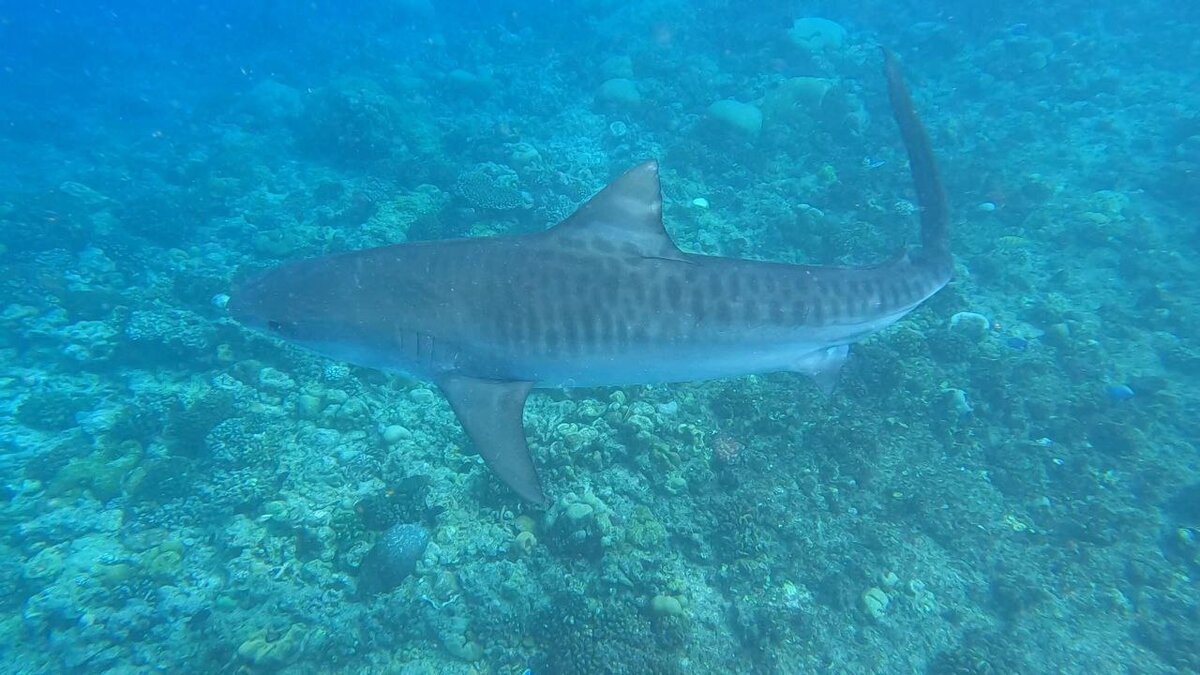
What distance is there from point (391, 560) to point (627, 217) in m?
4.19

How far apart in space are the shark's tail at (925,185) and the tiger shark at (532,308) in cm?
202

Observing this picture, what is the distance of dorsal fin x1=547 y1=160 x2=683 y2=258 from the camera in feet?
15.5

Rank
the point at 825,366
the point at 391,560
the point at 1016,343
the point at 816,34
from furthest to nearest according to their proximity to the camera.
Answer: the point at 816,34 → the point at 1016,343 → the point at 825,366 → the point at 391,560

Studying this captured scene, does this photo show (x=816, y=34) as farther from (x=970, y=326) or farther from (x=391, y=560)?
(x=391, y=560)

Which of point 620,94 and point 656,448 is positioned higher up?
point 620,94

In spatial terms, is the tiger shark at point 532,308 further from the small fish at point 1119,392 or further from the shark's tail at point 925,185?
the small fish at point 1119,392

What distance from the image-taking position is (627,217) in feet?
15.6

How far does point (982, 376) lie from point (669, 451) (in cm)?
517

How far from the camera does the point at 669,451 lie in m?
6.23

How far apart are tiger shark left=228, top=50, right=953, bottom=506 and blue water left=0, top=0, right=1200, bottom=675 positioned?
5.38ft

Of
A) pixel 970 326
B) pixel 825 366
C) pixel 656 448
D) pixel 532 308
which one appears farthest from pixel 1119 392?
pixel 532 308

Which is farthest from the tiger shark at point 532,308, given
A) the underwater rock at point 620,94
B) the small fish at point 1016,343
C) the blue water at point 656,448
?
the underwater rock at point 620,94

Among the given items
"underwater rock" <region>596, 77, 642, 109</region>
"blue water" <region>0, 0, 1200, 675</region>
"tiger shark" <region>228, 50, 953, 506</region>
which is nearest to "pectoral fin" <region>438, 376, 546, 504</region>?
"tiger shark" <region>228, 50, 953, 506</region>

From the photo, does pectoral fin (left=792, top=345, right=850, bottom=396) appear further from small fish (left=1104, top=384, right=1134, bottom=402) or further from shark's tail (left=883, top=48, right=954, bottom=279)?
small fish (left=1104, top=384, right=1134, bottom=402)
